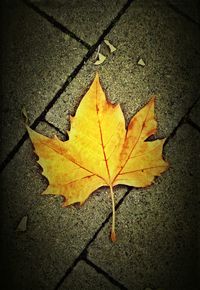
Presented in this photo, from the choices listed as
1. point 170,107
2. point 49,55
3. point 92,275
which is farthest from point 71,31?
point 92,275

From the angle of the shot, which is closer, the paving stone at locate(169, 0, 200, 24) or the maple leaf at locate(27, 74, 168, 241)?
the maple leaf at locate(27, 74, 168, 241)

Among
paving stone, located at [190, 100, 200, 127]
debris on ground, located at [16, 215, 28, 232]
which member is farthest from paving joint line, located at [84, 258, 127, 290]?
paving stone, located at [190, 100, 200, 127]

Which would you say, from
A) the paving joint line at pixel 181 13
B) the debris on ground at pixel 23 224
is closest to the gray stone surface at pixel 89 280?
the debris on ground at pixel 23 224

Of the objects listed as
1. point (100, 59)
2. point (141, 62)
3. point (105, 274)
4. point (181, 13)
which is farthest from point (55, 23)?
point (105, 274)

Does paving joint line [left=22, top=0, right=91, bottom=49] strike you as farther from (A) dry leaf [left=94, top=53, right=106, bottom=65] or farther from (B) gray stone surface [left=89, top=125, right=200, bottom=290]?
(B) gray stone surface [left=89, top=125, right=200, bottom=290]

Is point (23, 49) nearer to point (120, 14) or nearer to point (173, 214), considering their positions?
point (120, 14)
